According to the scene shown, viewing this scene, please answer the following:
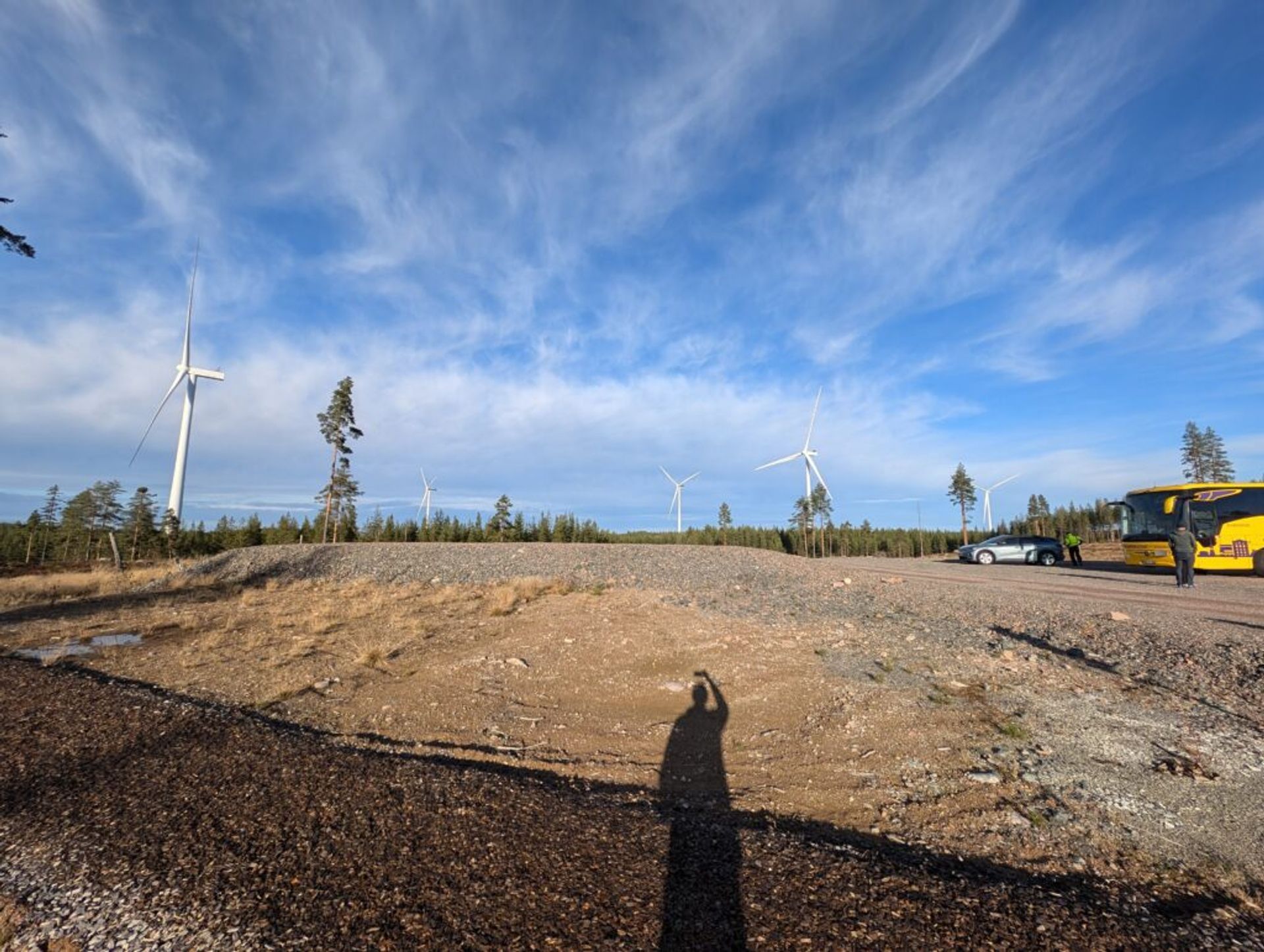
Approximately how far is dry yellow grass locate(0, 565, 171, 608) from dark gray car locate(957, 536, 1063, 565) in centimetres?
4305

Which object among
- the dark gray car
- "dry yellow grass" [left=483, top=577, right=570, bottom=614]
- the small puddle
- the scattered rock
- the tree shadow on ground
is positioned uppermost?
the dark gray car

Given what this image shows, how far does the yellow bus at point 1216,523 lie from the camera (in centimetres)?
2080

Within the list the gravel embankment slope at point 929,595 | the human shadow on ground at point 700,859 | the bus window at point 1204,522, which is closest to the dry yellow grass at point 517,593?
the gravel embankment slope at point 929,595

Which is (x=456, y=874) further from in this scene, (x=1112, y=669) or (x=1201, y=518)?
(x=1201, y=518)

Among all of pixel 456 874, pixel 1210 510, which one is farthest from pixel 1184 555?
pixel 456 874

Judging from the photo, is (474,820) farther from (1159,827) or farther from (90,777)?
(1159,827)

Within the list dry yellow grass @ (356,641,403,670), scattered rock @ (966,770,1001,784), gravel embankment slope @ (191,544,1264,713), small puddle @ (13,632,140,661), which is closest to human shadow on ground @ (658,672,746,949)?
scattered rock @ (966,770,1001,784)

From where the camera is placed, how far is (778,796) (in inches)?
196

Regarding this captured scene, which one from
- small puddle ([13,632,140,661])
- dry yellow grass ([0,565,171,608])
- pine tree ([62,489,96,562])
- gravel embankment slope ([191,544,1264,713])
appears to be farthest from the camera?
pine tree ([62,489,96,562])

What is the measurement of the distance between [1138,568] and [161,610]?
3783cm

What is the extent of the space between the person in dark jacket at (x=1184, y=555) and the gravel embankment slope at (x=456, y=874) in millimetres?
17816

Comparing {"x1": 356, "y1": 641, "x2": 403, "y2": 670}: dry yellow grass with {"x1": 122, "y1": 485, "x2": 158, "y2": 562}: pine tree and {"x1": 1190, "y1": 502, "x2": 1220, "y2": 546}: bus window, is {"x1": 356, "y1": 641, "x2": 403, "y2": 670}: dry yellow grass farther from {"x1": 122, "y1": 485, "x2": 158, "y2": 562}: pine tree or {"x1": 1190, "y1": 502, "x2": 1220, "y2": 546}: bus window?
{"x1": 122, "y1": 485, "x2": 158, "y2": 562}: pine tree

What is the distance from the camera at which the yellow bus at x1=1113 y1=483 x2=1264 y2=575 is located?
20.8m

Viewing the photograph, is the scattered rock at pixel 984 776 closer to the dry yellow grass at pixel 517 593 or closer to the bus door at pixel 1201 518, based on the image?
the dry yellow grass at pixel 517 593
